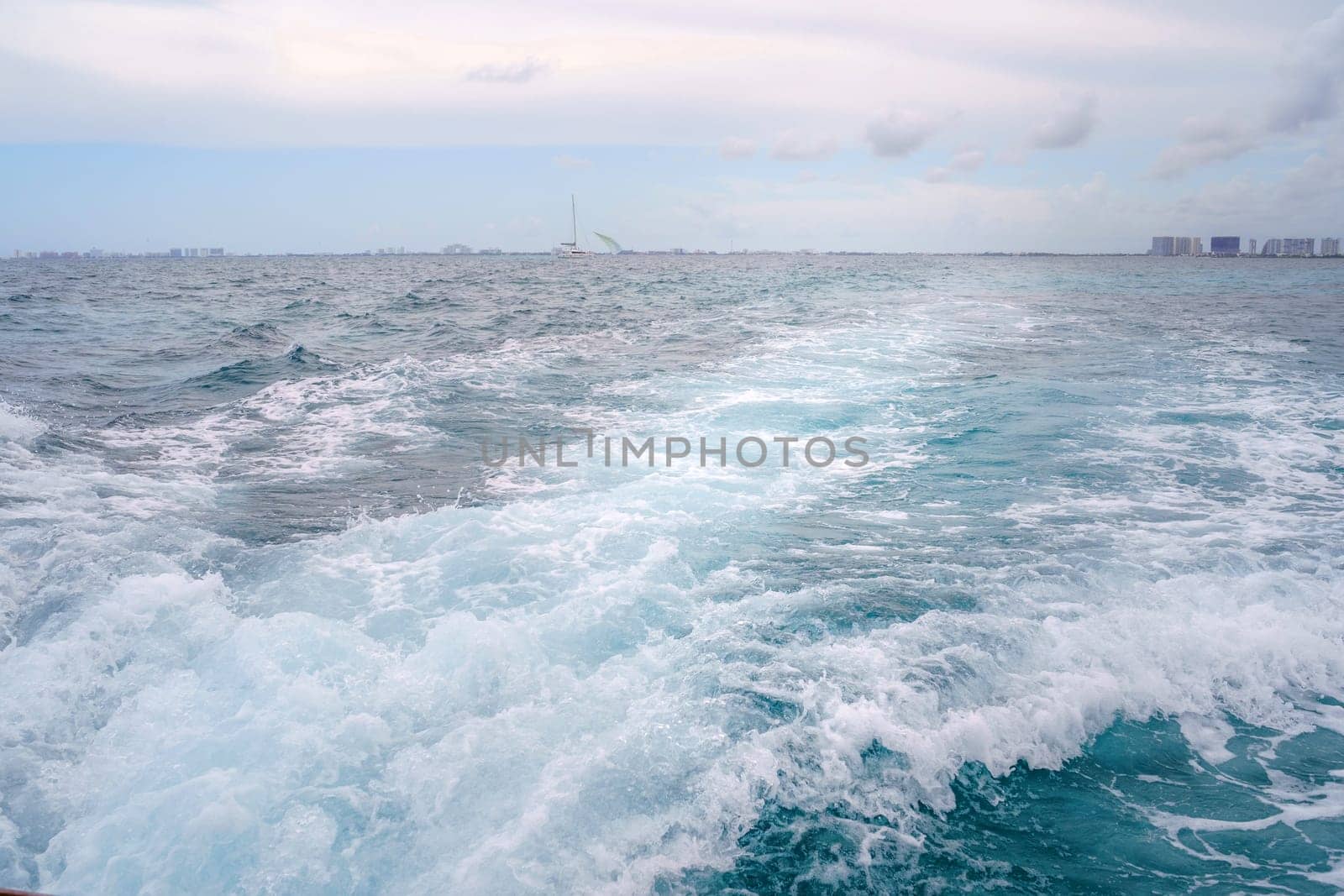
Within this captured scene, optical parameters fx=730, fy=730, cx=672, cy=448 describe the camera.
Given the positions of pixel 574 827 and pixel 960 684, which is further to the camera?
pixel 960 684

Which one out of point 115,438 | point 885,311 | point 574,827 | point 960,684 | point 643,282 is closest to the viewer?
point 574,827

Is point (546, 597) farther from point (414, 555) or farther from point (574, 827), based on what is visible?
point (574, 827)

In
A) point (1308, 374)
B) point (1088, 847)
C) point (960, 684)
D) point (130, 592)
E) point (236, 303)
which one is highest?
point (236, 303)

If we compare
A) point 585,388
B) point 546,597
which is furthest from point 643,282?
point 546,597

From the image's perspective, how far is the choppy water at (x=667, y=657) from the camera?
3.39 metres

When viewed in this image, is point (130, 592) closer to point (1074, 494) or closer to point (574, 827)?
point (574, 827)

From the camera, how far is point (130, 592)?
201 inches

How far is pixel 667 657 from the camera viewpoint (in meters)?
4.86

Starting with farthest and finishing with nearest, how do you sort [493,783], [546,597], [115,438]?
1. [115,438]
2. [546,597]
3. [493,783]

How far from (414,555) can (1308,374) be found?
16.5 meters

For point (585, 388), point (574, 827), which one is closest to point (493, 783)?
point (574, 827)

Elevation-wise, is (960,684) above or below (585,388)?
below

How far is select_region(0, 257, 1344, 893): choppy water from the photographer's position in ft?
11.1

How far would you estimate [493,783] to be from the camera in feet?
12.1
